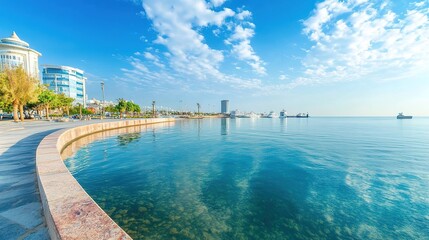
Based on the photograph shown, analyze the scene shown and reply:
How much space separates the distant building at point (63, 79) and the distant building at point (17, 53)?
1226cm

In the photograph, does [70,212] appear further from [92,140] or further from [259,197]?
[92,140]

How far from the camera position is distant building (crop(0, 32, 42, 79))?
85.9 m

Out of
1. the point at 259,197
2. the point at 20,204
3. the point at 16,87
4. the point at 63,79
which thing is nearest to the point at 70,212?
the point at 20,204

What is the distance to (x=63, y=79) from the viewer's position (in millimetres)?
112188

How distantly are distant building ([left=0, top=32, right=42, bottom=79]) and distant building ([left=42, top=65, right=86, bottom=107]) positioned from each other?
40.2 feet

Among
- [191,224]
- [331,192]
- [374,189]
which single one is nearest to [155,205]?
[191,224]

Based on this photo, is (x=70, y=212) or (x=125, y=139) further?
(x=125, y=139)

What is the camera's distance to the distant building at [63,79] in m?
109

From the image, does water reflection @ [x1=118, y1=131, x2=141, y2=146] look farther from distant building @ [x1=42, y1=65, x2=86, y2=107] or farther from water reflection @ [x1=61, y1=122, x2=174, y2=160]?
distant building @ [x1=42, y1=65, x2=86, y2=107]

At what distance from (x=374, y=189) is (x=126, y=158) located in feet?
49.1

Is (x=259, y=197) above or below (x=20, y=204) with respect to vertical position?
below

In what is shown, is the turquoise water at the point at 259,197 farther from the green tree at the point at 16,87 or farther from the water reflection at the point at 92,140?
the green tree at the point at 16,87

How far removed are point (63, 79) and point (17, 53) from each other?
24130 mm

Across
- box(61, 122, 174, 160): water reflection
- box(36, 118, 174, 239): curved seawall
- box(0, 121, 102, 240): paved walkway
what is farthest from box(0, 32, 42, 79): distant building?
box(36, 118, 174, 239): curved seawall
